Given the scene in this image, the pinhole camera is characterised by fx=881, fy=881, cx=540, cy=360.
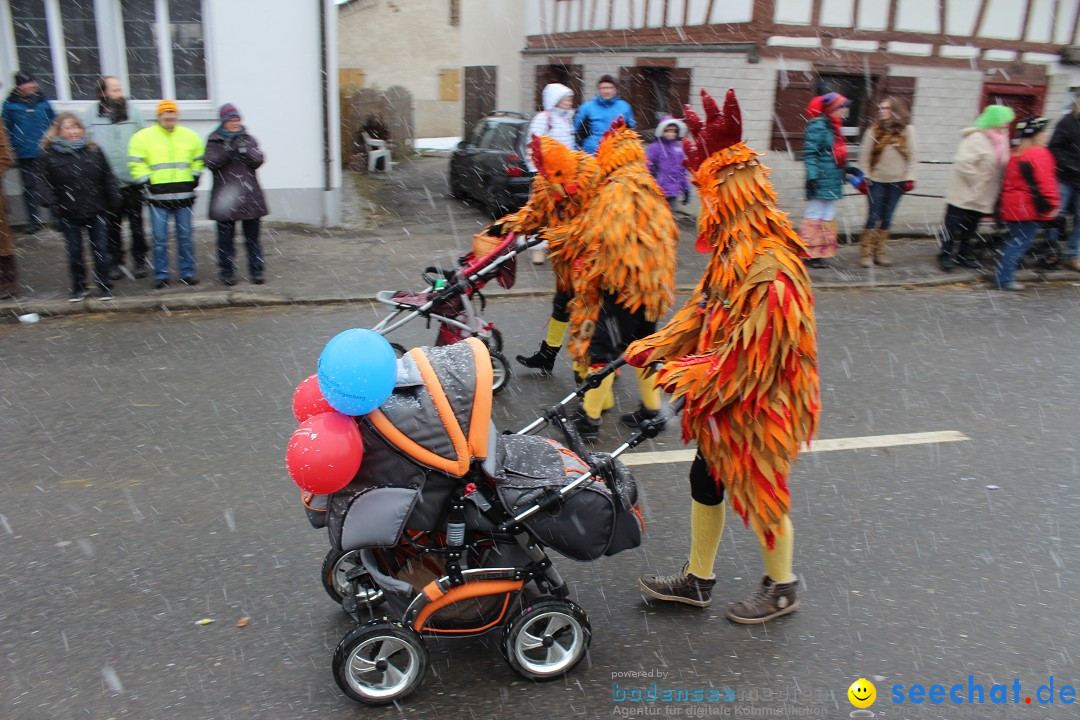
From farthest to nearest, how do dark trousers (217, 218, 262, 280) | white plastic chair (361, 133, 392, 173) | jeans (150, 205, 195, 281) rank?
1. white plastic chair (361, 133, 392, 173)
2. dark trousers (217, 218, 262, 280)
3. jeans (150, 205, 195, 281)

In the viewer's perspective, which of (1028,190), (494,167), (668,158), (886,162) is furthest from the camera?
(494,167)

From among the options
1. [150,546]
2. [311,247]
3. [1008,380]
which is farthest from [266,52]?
[1008,380]

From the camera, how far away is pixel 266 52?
36.4 ft

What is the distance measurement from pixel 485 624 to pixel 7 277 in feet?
22.9

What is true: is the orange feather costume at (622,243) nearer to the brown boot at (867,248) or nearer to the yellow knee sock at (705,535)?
the yellow knee sock at (705,535)

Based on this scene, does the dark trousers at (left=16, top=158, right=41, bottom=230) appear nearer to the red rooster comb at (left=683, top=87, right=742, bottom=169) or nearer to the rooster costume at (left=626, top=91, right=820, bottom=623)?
the red rooster comb at (left=683, top=87, right=742, bottom=169)

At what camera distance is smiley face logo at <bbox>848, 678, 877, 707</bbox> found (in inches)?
132

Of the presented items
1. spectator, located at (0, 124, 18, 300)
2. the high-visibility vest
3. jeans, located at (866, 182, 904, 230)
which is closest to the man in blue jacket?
jeans, located at (866, 182, 904, 230)

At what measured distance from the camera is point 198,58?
11141 millimetres

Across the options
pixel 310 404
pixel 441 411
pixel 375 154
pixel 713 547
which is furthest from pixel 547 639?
pixel 375 154

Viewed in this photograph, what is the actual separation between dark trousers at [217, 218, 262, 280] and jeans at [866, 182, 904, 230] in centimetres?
701

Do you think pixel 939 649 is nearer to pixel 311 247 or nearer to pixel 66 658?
pixel 66 658

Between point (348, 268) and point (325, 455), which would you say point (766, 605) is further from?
point (348, 268)

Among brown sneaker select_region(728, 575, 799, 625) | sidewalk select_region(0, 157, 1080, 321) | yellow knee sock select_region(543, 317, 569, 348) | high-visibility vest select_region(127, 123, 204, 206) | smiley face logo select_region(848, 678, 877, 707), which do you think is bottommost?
smiley face logo select_region(848, 678, 877, 707)
